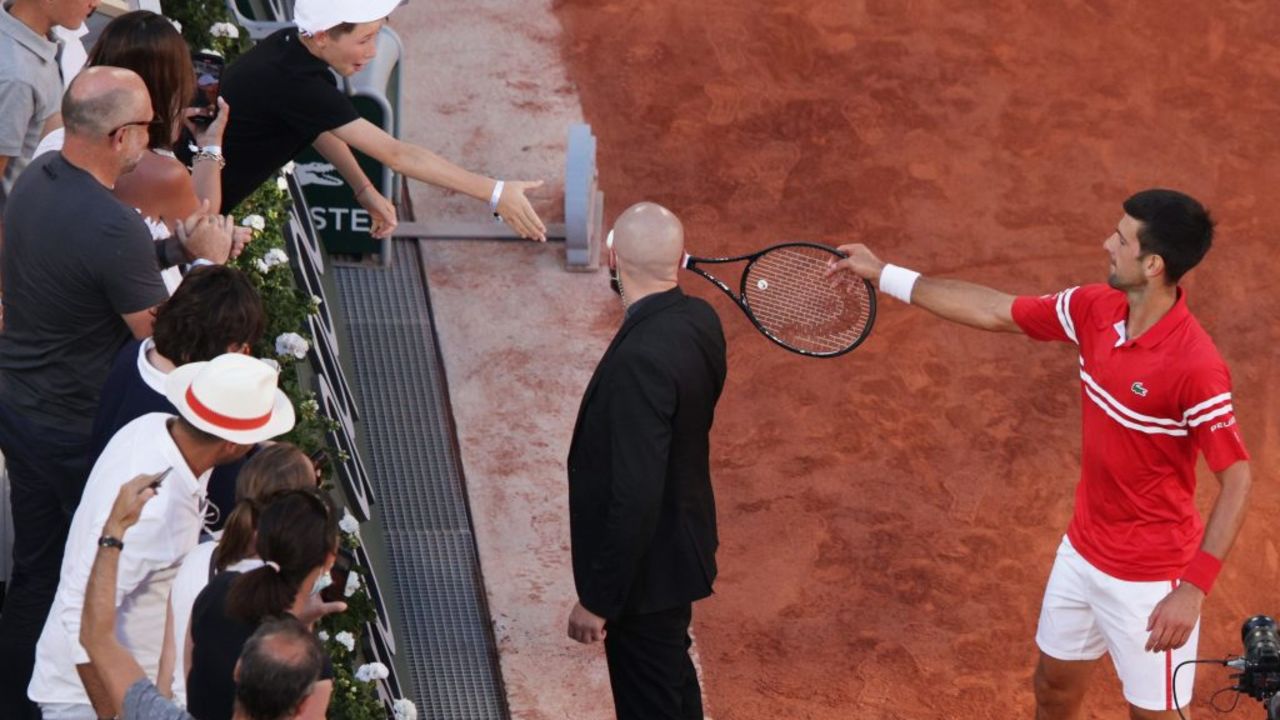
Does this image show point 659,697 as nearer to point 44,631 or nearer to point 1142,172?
point 44,631

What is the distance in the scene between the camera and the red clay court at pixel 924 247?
7.97 metres

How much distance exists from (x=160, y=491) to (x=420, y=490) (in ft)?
13.1

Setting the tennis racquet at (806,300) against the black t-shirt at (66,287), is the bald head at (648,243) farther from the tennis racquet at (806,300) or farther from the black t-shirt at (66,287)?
the black t-shirt at (66,287)

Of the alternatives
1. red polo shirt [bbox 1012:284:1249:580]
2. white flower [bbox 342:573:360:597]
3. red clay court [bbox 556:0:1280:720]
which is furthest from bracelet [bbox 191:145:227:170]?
red clay court [bbox 556:0:1280:720]

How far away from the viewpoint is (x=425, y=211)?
1060cm

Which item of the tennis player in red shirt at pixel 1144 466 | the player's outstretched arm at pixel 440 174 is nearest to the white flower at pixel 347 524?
the player's outstretched arm at pixel 440 174

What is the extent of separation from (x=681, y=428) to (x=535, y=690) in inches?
81.2

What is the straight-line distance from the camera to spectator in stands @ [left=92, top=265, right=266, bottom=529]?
477cm

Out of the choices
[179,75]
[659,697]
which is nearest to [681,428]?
[659,697]

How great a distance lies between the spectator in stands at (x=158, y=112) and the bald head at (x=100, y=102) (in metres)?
0.30

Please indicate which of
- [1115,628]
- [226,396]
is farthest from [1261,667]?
[226,396]

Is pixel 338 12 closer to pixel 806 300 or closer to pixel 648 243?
pixel 648 243

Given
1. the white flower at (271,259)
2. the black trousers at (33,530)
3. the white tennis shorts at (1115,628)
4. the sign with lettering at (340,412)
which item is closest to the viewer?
the black trousers at (33,530)

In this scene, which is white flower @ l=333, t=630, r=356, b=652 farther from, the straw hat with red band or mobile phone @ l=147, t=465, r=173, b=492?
mobile phone @ l=147, t=465, r=173, b=492
